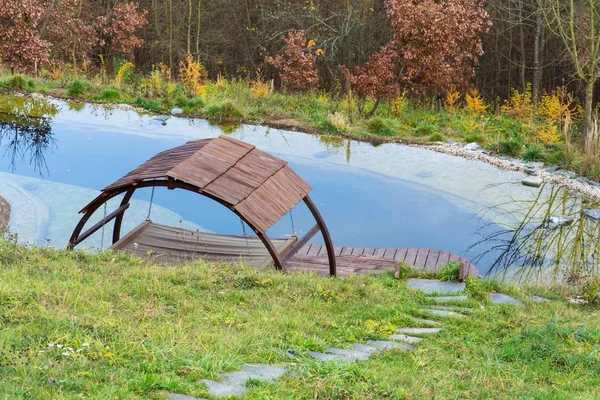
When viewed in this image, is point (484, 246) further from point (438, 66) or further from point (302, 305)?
point (438, 66)

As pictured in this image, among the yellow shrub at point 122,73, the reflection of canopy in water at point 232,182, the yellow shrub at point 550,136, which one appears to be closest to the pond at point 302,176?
the yellow shrub at point 550,136

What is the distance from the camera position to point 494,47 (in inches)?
808

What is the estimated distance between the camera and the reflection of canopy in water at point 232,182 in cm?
675

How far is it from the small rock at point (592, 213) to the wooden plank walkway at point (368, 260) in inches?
92.6

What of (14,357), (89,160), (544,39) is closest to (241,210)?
(14,357)

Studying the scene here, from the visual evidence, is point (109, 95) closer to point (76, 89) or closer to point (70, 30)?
point (76, 89)

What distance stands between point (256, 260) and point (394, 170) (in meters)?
5.13

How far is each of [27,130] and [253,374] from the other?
1155 cm

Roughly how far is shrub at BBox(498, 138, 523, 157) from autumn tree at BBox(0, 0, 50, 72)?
37.4 ft

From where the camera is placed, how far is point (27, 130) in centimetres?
1402

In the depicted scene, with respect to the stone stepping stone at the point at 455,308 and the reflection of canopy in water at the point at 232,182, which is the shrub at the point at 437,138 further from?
the stone stepping stone at the point at 455,308

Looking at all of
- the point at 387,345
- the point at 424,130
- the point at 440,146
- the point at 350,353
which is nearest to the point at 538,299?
the point at 387,345

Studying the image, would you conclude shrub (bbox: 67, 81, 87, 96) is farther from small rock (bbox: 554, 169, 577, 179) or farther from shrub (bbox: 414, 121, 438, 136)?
small rock (bbox: 554, 169, 577, 179)

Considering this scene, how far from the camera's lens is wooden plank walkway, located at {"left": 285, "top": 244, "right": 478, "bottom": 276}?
307 inches
